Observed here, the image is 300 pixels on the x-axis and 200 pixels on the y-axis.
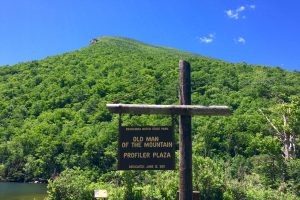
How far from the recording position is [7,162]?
244 feet

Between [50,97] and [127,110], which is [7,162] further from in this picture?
[127,110]

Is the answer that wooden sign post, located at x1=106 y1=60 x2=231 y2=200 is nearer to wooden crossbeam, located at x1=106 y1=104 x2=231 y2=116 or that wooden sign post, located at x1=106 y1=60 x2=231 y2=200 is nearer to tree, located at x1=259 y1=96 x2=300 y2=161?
wooden crossbeam, located at x1=106 y1=104 x2=231 y2=116

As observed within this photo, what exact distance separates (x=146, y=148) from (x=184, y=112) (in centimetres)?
118

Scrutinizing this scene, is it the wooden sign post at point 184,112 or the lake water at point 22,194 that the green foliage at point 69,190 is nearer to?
the lake water at point 22,194

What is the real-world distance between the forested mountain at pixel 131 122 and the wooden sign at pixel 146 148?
1732 centimetres

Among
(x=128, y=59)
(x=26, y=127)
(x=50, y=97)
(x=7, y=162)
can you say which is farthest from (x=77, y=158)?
(x=128, y=59)

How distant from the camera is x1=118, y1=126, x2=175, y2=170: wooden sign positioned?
28.7 ft

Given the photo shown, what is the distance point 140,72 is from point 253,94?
106ft

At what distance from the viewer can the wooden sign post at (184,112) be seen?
8.88m

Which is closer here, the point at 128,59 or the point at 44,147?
the point at 44,147

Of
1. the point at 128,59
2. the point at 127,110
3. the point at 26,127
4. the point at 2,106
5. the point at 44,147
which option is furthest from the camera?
the point at 128,59

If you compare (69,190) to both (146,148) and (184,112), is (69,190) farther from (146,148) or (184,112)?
(184,112)

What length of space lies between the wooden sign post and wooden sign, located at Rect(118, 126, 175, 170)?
296mm

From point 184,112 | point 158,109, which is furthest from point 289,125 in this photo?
point 158,109
